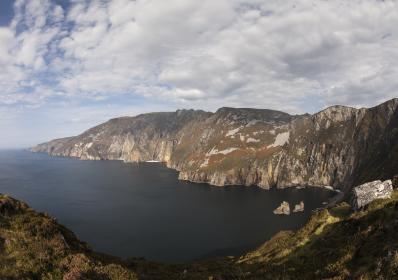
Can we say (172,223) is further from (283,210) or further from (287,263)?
(287,263)

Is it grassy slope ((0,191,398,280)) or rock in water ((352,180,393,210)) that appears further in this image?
rock in water ((352,180,393,210))

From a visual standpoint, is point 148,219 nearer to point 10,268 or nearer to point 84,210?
point 84,210

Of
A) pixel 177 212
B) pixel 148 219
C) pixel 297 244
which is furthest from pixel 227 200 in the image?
pixel 297 244

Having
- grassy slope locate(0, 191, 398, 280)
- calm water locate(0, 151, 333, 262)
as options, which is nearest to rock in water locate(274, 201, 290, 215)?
calm water locate(0, 151, 333, 262)

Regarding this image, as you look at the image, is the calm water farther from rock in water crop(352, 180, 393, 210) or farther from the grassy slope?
the grassy slope

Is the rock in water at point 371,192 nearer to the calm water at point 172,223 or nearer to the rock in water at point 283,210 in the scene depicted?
the calm water at point 172,223

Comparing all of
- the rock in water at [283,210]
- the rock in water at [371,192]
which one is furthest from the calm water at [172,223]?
the rock in water at [371,192]

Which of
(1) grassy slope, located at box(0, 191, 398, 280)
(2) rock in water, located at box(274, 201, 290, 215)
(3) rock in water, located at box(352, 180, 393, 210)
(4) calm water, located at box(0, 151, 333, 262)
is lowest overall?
(4) calm water, located at box(0, 151, 333, 262)

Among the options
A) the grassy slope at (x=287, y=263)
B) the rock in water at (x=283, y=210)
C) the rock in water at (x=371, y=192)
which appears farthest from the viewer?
the rock in water at (x=283, y=210)

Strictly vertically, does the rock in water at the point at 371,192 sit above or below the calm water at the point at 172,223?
above
